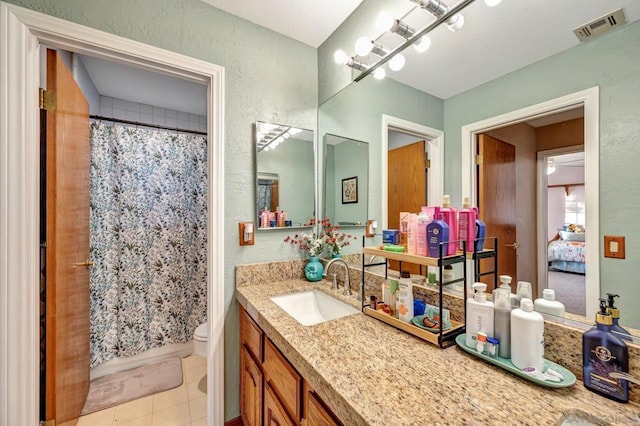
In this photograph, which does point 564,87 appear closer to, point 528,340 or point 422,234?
point 422,234

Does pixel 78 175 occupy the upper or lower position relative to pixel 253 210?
upper

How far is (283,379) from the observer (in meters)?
0.90

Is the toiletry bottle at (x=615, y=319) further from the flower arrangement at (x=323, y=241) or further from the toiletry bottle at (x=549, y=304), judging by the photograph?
the flower arrangement at (x=323, y=241)

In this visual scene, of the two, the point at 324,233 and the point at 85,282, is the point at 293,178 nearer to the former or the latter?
the point at 324,233

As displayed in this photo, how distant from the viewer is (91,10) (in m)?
1.13

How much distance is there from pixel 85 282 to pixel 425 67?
2.28 meters

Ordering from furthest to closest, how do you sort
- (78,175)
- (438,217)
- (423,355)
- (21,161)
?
1. (78,175)
2. (21,161)
3. (438,217)
4. (423,355)

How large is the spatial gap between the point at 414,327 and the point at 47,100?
181 cm

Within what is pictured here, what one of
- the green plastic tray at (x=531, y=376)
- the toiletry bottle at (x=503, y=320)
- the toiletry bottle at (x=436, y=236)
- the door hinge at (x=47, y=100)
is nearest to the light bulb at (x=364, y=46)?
the toiletry bottle at (x=436, y=236)

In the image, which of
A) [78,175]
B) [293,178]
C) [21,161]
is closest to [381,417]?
[293,178]

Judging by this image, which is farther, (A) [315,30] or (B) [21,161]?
(A) [315,30]

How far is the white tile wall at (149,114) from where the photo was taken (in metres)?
2.39

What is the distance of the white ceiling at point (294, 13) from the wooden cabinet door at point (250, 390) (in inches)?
71.9

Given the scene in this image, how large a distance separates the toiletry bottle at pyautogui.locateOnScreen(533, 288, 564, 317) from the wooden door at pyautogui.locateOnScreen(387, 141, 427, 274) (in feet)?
1.25
